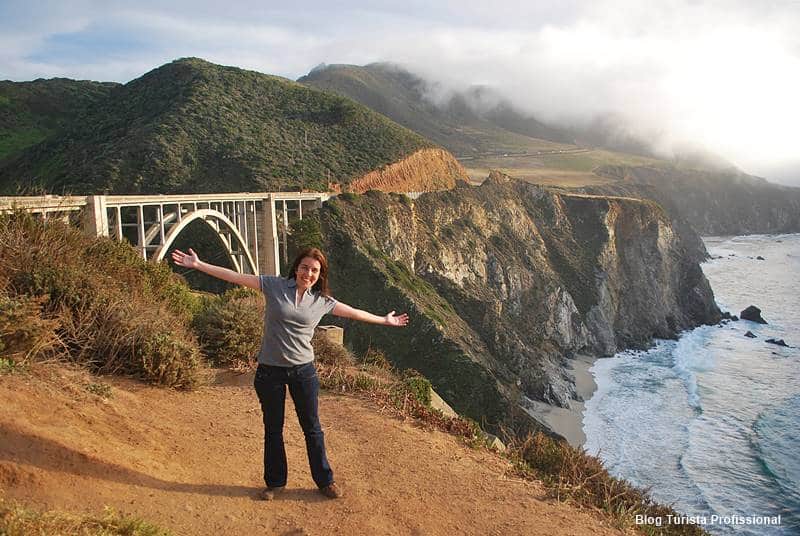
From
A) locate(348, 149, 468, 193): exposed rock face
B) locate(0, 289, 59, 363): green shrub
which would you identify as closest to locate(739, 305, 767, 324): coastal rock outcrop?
locate(348, 149, 468, 193): exposed rock face

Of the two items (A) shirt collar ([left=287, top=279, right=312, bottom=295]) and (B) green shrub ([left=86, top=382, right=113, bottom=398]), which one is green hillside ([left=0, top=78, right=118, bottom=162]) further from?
(A) shirt collar ([left=287, top=279, right=312, bottom=295])

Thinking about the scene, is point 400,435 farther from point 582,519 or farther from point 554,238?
point 554,238

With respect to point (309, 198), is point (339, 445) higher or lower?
lower

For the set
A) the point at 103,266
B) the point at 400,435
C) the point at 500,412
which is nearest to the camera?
the point at 400,435

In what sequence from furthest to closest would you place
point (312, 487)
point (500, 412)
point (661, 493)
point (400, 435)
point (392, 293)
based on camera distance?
point (392, 293) < point (500, 412) < point (661, 493) < point (400, 435) < point (312, 487)

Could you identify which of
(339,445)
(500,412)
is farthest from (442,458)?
(500,412)

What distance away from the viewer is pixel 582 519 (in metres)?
6.27

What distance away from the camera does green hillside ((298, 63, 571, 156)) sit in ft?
421

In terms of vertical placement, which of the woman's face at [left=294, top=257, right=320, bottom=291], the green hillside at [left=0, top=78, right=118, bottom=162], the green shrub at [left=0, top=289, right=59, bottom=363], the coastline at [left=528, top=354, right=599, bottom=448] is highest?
the green hillside at [left=0, top=78, right=118, bottom=162]

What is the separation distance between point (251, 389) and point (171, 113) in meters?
39.4

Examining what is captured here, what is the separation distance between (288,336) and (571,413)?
94.6ft

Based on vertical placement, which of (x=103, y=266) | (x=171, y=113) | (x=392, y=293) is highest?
(x=171, y=113)

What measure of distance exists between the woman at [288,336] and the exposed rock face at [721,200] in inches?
4471

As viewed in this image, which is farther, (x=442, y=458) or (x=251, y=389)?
(x=251, y=389)
